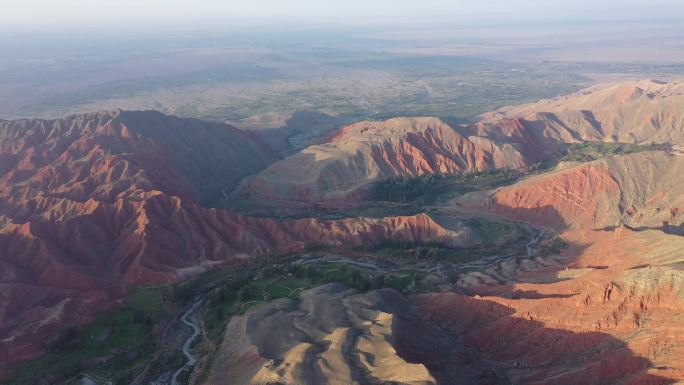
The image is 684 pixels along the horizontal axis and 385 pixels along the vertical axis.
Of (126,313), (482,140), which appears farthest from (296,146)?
(126,313)

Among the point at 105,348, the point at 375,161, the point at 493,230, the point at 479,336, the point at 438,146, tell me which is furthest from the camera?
the point at 438,146

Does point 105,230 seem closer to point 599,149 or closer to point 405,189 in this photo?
point 405,189

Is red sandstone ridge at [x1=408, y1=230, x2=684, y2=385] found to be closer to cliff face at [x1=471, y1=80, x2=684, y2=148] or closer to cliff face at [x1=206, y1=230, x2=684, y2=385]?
cliff face at [x1=206, y1=230, x2=684, y2=385]

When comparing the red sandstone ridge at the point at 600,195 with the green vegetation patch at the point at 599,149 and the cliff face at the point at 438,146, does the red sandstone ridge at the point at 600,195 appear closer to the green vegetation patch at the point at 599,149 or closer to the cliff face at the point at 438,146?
the cliff face at the point at 438,146

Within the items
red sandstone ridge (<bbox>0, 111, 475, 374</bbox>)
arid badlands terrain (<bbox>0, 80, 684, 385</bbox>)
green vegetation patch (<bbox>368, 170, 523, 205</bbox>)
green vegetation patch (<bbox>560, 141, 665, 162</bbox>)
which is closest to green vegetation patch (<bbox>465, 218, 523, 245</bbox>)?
arid badlands terrain (<bbox>0, 80, 684, 385</bbox>)

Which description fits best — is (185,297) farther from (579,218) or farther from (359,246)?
(579,218)

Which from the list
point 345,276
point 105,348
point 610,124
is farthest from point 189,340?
point 610,124
